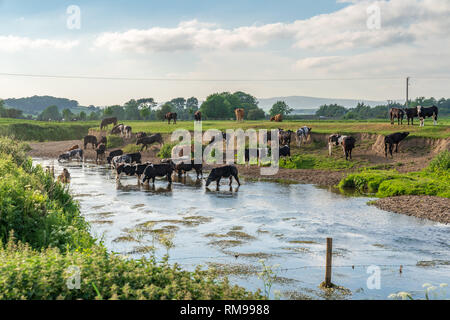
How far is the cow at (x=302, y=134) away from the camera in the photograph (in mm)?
38375

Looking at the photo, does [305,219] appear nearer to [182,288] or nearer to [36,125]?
[182,288]

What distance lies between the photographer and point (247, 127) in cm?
4662

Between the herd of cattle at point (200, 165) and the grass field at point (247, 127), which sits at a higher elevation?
the grass field at point (247, 127)

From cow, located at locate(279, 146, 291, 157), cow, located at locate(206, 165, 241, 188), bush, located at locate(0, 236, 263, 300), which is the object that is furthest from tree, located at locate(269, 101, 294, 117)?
bush, located at locate(0, 236, 263, 300)

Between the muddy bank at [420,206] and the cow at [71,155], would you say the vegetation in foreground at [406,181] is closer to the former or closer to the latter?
the muddy bank at [420,206]

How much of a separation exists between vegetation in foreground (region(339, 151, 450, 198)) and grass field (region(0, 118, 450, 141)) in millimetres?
6725

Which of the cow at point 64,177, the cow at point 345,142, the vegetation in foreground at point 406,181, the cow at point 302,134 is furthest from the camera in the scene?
the cow at point 302,134

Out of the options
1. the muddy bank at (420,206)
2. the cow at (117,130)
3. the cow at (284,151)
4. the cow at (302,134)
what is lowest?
the muddy bank at (420,206)

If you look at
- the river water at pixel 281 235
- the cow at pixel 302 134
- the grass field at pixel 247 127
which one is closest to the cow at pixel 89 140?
the grass field at pixel 247 127

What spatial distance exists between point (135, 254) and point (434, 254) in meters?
9.69

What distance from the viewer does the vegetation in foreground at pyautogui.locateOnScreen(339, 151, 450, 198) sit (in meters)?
23.3

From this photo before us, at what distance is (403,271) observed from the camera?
40.6 feet

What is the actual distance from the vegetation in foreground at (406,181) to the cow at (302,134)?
376 inches

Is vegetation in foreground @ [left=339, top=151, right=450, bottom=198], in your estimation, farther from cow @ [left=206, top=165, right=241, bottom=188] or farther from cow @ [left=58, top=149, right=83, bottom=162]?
cow @ [left=58, top=149, right=83, bottom=162]
